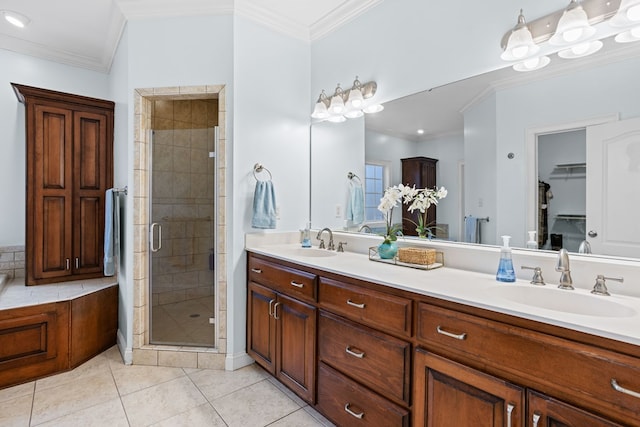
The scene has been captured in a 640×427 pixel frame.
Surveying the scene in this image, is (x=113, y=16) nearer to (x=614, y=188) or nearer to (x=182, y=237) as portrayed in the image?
(x=182, y=237)

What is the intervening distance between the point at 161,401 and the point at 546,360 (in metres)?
2.14

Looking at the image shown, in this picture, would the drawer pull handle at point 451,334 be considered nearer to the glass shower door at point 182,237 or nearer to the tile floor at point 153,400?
the tile floor at point 153,400

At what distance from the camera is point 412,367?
136cm

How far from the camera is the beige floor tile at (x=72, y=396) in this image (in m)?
1.95

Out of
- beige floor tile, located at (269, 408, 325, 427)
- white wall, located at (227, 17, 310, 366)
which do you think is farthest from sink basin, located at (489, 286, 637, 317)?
white wall, located at (227, 17, 310, 366)

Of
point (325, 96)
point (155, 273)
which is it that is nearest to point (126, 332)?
point (155, 273)

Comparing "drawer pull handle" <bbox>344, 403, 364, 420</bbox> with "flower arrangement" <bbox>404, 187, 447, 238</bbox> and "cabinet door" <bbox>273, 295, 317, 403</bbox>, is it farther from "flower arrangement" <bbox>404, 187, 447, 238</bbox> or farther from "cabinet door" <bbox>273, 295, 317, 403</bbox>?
"flower arrangement" <bbox>404, 187, 447, 238</bbox>

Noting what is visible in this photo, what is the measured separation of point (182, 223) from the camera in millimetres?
2727

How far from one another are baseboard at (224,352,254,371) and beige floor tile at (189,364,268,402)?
0.03 m

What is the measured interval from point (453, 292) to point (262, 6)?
8.03 feet

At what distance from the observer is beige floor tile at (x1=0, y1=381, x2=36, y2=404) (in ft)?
6.90

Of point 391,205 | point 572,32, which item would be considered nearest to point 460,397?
point 391,205

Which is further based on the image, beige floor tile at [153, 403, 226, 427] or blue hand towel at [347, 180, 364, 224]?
blue hand towel at [347, 180, 364, 224]

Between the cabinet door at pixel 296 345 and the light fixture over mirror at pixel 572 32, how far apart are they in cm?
171
